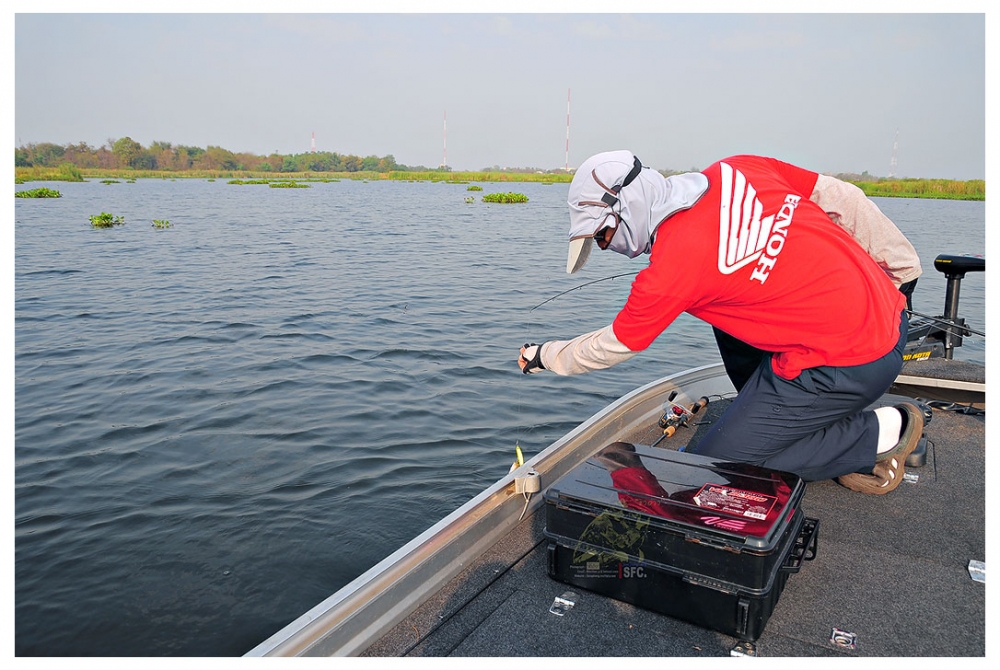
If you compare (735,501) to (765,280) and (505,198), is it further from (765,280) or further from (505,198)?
(505,198)

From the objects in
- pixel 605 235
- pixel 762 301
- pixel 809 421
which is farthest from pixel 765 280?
pixel 809 421

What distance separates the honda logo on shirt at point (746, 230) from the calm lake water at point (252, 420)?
2739 millimetres

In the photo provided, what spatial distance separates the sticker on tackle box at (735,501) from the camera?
2.28m

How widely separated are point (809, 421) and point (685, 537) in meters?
0.96

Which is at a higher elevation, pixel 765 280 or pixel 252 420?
pixel 765 280

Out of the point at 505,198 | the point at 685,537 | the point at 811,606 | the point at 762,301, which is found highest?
the point at 505,198

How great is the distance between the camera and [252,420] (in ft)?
20.0

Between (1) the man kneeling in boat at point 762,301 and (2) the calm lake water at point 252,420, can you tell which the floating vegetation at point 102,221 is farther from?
(1) the man kneeling in boat at point 762,301

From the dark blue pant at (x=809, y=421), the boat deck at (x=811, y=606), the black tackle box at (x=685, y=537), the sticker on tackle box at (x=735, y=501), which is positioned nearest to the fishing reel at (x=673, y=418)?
the dark blue pant at (x=809, y=421)

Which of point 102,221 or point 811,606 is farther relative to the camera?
point 102,221

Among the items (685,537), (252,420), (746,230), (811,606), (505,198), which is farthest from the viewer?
(505,198)

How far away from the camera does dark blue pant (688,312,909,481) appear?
273cm
